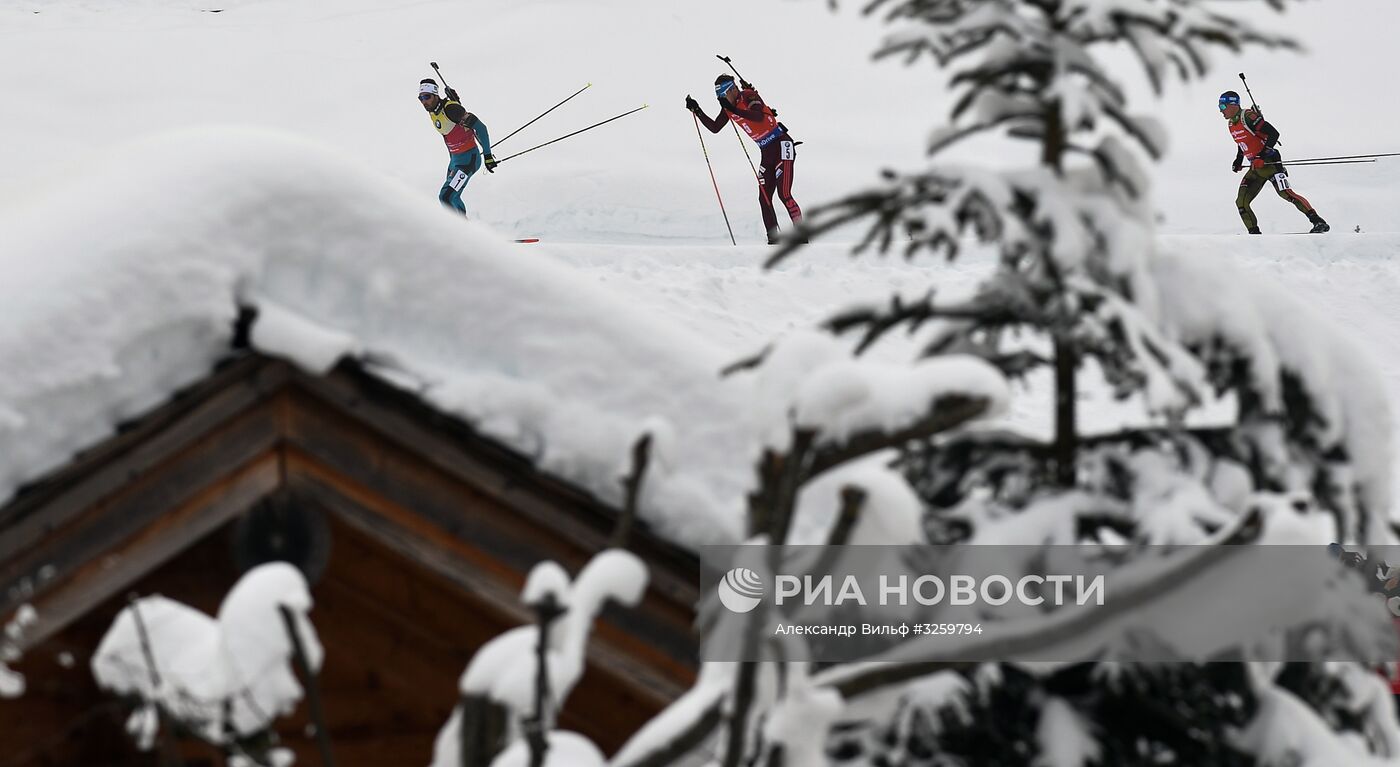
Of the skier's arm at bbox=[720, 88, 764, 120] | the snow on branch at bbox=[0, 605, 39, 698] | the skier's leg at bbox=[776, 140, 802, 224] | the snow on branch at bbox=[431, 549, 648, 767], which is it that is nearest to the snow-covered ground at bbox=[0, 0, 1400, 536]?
the snow on branch at bbox=[0, 605, 39, 698]

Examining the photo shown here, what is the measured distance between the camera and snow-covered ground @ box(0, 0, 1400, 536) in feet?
8.21

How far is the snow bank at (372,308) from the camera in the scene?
246cm

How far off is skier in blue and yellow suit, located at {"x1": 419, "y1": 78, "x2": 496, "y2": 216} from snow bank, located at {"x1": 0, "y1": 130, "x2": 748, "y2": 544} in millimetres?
13712

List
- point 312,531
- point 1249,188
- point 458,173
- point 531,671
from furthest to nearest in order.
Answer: point 1249,188 < point 458,173 < point 312,531 < point 531,671

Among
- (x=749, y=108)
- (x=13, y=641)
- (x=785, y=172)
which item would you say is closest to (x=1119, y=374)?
(x=13, y=641)

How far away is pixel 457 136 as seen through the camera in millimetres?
16375

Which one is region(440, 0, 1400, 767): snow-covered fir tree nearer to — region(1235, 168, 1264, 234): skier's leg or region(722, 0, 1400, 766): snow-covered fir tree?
region(722, 0, 1400, 766): snow-covered fir tree

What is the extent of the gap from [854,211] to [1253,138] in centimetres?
1680

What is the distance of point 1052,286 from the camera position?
240cm

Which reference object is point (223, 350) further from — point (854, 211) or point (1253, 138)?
point (1253, 138)

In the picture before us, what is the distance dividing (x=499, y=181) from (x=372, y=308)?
24866 millimetres

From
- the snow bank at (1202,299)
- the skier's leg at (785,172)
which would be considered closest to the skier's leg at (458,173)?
the skier's leg at (785,172)

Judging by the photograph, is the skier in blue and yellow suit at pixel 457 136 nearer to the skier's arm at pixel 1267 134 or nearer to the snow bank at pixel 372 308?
the skier's arm at pixel 1267 134

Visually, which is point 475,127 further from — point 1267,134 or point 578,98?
point 578,98
